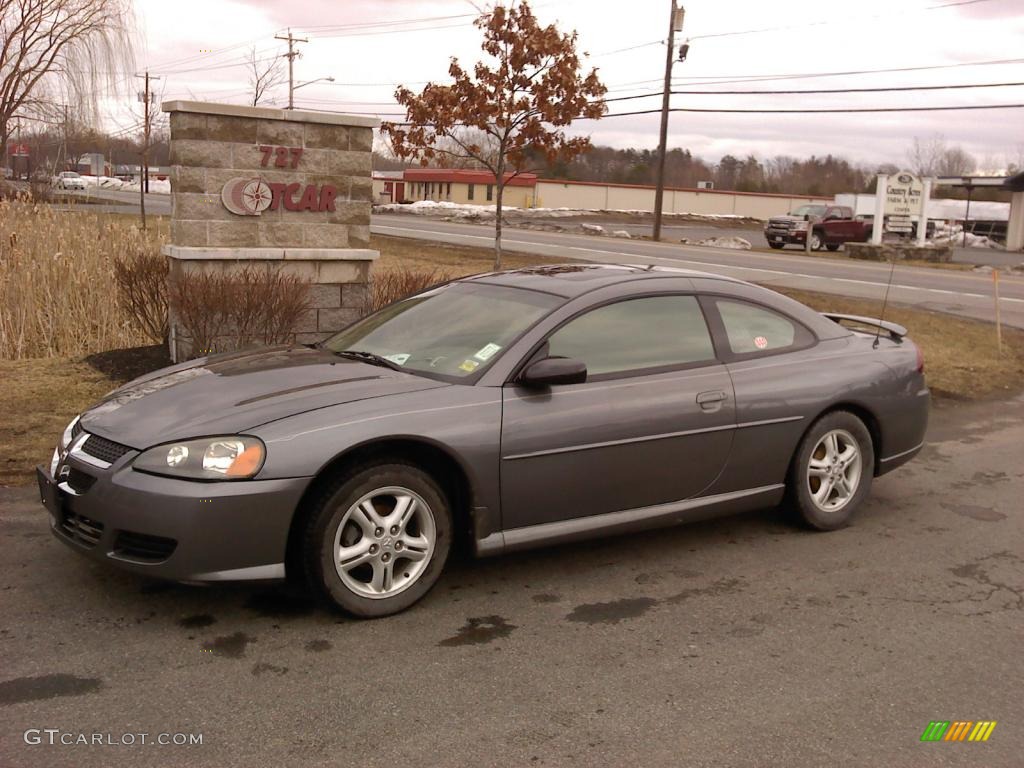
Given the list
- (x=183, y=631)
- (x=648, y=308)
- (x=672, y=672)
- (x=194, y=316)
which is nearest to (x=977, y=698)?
(x=672, y=672)

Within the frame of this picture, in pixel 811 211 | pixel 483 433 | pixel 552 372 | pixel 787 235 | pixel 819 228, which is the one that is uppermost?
pixel 811 211

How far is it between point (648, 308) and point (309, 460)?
2039 mm

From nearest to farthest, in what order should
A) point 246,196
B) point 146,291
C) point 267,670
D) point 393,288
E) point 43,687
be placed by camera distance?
point 43,687 < point 267,670 < point 246,196 < point 146,291 < point 393,288

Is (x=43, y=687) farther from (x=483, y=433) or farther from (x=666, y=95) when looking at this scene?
(x=666, y=95)

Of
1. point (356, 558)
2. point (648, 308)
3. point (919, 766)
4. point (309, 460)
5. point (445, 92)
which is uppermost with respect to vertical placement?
point (445, 92)

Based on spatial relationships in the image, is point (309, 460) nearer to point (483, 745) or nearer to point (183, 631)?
point (183, 631)

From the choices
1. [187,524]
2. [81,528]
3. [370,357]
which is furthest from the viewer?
[370,357]

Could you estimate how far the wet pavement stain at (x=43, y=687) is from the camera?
3.36 m

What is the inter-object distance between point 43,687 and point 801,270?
2386 centimetres

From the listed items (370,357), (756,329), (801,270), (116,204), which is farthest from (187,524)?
(801,270)

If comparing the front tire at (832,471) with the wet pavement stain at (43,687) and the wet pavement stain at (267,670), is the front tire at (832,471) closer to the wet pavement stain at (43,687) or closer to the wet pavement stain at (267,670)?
the wet pavement stain at (267,670)

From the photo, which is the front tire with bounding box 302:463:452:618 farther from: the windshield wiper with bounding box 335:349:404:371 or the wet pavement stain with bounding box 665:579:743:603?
the wet pavement stain with bounding box 665:579:743:603

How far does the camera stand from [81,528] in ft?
13.2

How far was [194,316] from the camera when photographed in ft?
27.3
